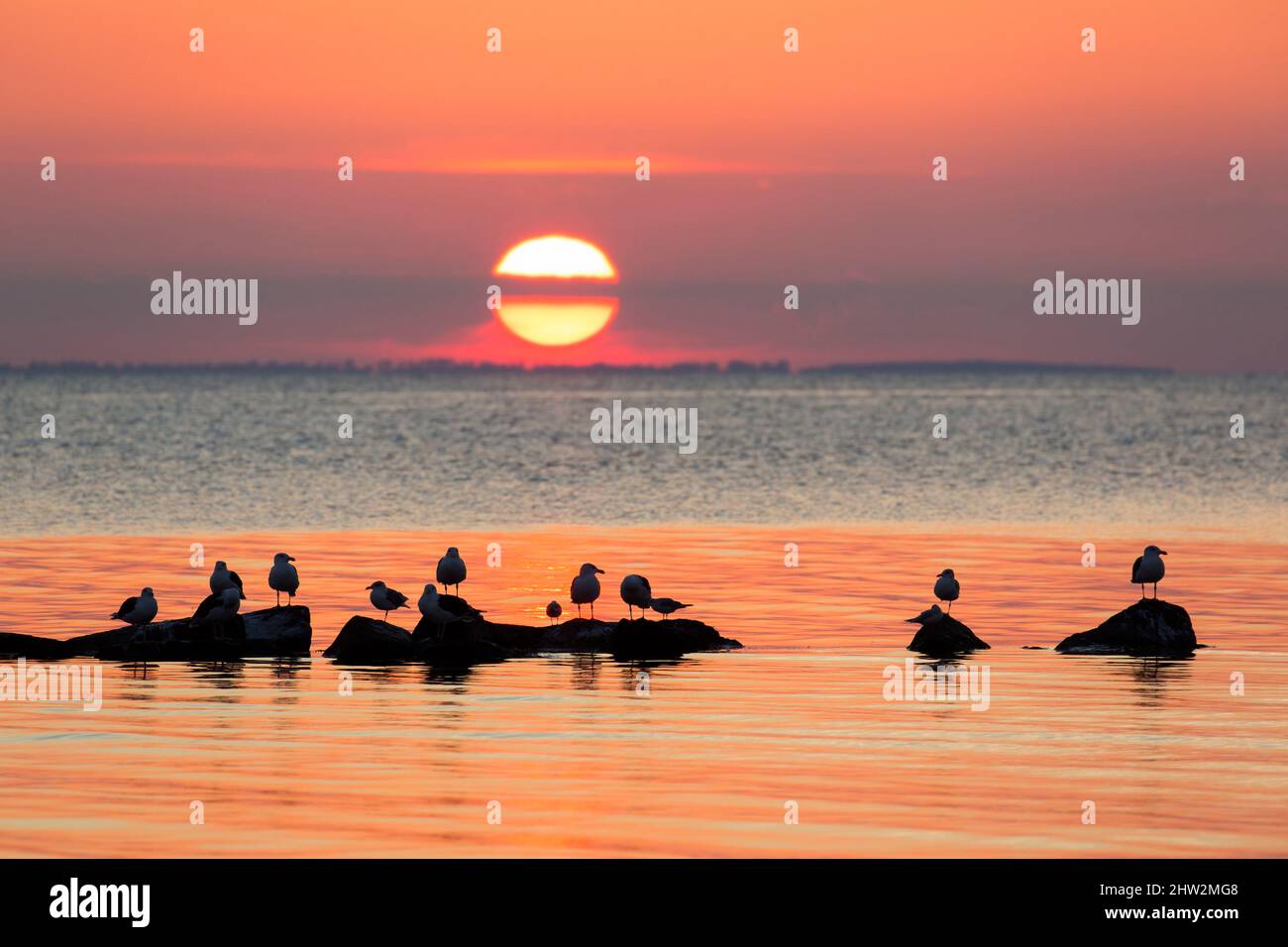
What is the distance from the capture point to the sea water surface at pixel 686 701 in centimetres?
1516

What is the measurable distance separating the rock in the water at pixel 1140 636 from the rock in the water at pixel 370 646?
980 cm

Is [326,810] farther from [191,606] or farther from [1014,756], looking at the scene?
[191,606]

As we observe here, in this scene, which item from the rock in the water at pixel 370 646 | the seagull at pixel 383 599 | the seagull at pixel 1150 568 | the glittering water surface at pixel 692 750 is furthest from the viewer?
the seagull at pixel 1150 568

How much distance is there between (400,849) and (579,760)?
3.89 meters

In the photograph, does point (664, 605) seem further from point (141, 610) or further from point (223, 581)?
point (141, 610)

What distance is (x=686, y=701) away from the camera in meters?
21.9

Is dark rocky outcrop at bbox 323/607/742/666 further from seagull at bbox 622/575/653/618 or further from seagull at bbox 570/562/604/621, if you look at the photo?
seagull at bbox 570/562/604/621

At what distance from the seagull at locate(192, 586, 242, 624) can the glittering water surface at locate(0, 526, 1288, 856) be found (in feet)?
4.02

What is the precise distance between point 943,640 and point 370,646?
8.43 meters

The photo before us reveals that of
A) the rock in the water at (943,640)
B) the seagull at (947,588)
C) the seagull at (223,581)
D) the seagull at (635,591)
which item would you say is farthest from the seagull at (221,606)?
the seagull at (947,588)

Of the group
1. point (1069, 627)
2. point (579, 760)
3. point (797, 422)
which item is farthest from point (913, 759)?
point (797, 422)

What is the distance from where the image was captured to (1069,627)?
30016 mm

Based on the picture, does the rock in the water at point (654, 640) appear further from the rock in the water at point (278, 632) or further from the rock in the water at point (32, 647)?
the rock in the water at point (32, 647)

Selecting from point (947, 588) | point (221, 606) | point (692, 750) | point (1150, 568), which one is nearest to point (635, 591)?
point (947, 588)
